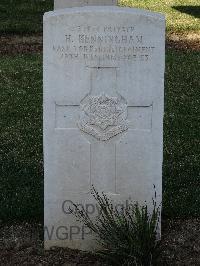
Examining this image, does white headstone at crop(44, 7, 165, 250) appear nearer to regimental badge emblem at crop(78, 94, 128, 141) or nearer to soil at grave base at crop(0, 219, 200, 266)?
regimental badge emblem at crop(78, 94, 128, 141)

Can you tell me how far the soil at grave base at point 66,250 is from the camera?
4.34 meters

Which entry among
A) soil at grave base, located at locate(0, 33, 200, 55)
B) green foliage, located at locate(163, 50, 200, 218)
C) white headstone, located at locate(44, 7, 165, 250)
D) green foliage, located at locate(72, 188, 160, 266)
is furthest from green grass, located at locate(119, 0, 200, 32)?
green foliage, located at locate(72, 188, 160, 266)

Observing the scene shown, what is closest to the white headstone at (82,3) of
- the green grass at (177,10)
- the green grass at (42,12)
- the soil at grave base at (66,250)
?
the green grass at (42,12)

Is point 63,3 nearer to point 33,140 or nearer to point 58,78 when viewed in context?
point 33,140

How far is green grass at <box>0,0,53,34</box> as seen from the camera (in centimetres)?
1329

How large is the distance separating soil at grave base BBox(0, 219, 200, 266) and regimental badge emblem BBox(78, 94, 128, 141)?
86 cm

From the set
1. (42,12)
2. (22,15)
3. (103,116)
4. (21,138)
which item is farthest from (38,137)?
(42,12)

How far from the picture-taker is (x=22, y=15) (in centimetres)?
1491

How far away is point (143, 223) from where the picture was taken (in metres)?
4.10

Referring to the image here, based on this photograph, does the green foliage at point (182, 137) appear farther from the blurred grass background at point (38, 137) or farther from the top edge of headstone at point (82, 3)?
the top edge of headstone at point (82, 3)

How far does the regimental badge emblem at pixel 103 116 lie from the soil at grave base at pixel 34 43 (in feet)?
24.6

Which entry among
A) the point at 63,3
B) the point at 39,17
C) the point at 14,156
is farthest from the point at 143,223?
the point at 39,17

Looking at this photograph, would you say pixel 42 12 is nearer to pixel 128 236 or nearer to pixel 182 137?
pixel 182 137

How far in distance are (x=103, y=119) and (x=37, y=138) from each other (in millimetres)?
2821
